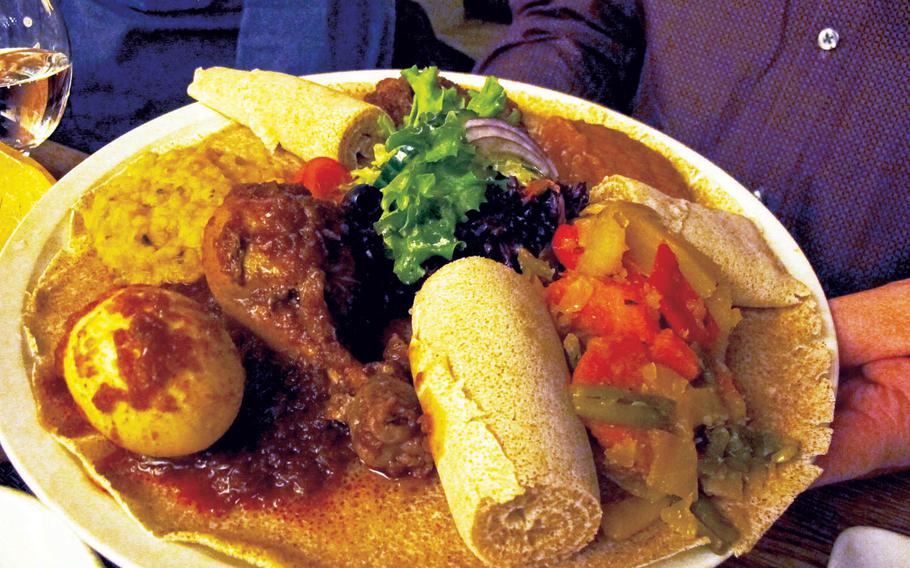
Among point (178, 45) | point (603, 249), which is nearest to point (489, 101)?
point (603, 249)

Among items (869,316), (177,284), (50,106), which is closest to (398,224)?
(177,284)

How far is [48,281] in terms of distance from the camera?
2.68 m

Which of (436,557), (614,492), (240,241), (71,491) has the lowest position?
(71,491)

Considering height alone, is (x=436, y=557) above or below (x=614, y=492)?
below

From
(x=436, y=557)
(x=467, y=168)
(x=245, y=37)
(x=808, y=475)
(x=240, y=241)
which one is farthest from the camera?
(x=245, y=37)

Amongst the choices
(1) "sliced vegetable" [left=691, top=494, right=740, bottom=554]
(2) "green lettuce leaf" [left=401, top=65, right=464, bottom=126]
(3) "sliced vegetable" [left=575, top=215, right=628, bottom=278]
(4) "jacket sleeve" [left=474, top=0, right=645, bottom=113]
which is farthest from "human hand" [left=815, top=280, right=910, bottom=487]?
(4) "jacket sleeve" [left=474, top=0, right=645, bottom=113]

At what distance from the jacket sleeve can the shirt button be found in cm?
110

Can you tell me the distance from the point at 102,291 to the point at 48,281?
0.19 m

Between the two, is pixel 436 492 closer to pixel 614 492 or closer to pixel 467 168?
pixel 614 492

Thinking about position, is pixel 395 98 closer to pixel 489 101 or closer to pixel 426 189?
pixel 489 101

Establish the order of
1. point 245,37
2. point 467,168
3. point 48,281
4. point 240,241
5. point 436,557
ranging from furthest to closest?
point 245,37 < point 467,168 < point 48,281 < point 240,241 < point 436,557

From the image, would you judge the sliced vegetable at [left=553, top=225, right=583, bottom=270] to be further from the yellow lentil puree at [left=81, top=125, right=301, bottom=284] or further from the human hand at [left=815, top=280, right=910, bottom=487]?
the yellow lentil puree at [left=81, top=125, right=301, bottom=284]

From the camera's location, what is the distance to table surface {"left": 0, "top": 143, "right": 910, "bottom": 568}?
2.15 meters

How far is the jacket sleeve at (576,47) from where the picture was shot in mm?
4055
